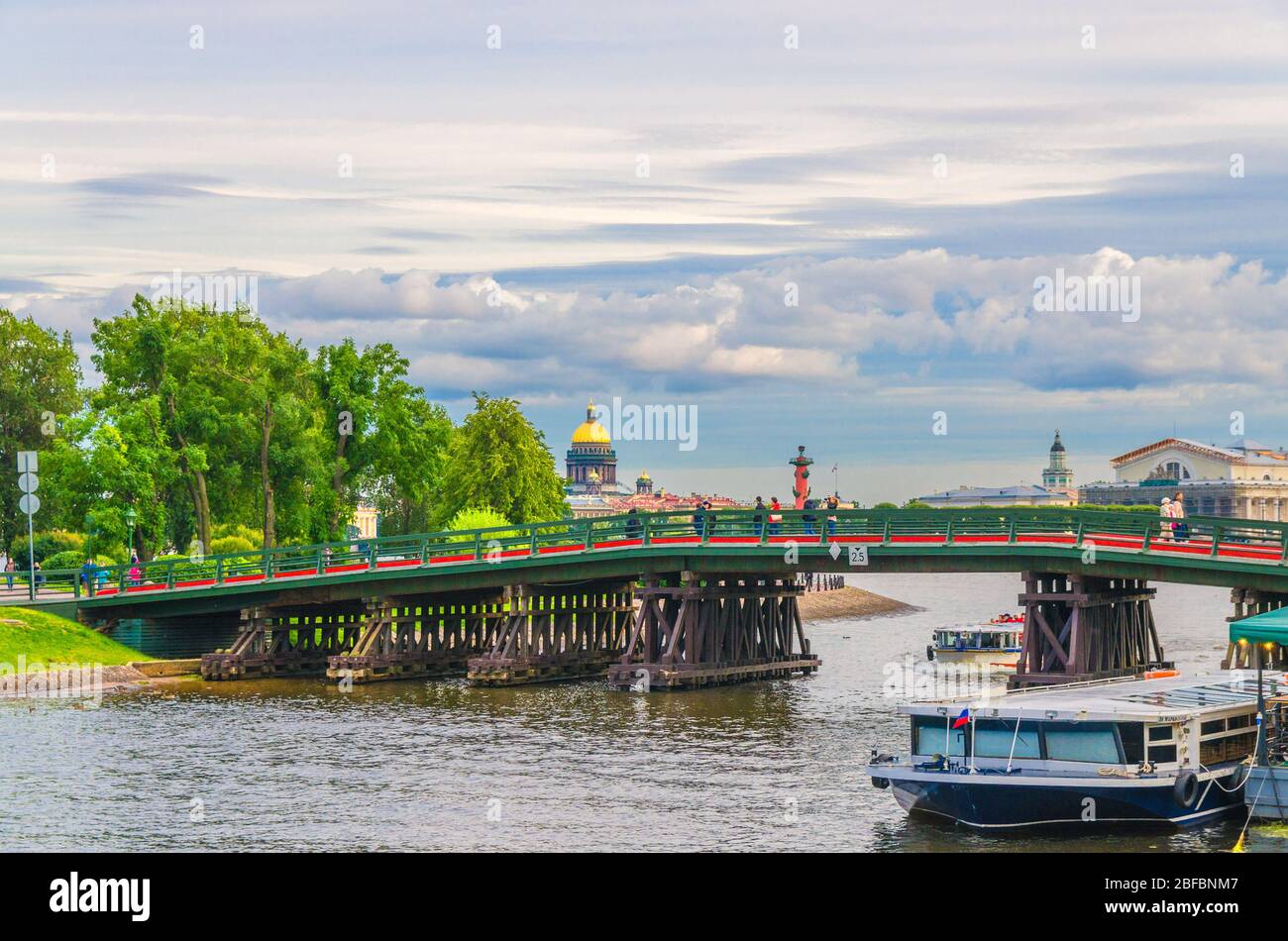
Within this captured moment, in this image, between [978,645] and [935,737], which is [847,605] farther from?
[935,737]

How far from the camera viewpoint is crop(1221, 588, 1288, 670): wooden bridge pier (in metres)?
54.6

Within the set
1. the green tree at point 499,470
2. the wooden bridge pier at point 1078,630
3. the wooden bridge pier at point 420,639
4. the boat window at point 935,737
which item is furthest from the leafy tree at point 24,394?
the boat window at point 935,737

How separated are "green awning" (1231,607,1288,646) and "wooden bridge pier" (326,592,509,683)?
3426cm

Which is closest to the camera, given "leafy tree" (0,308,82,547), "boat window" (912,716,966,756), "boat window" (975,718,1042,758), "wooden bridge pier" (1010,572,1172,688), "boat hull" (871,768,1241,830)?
"boat hull" (871,768,1241,830)

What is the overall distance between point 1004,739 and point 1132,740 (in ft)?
8.41

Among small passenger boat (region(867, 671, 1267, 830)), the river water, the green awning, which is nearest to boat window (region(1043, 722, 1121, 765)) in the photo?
small passenger boat (region(867, 671, 1267, 830))

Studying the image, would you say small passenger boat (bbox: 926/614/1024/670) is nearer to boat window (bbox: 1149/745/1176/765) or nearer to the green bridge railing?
the green bridge railing

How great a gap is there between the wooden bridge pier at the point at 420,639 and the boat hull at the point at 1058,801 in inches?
1285

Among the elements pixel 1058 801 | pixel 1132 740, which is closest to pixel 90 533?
pixel 1058 801

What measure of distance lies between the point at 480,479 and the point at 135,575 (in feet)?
130

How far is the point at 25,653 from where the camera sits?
65.2 meters

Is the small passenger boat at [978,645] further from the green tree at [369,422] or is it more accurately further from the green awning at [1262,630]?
the green awning at [1262,630]
